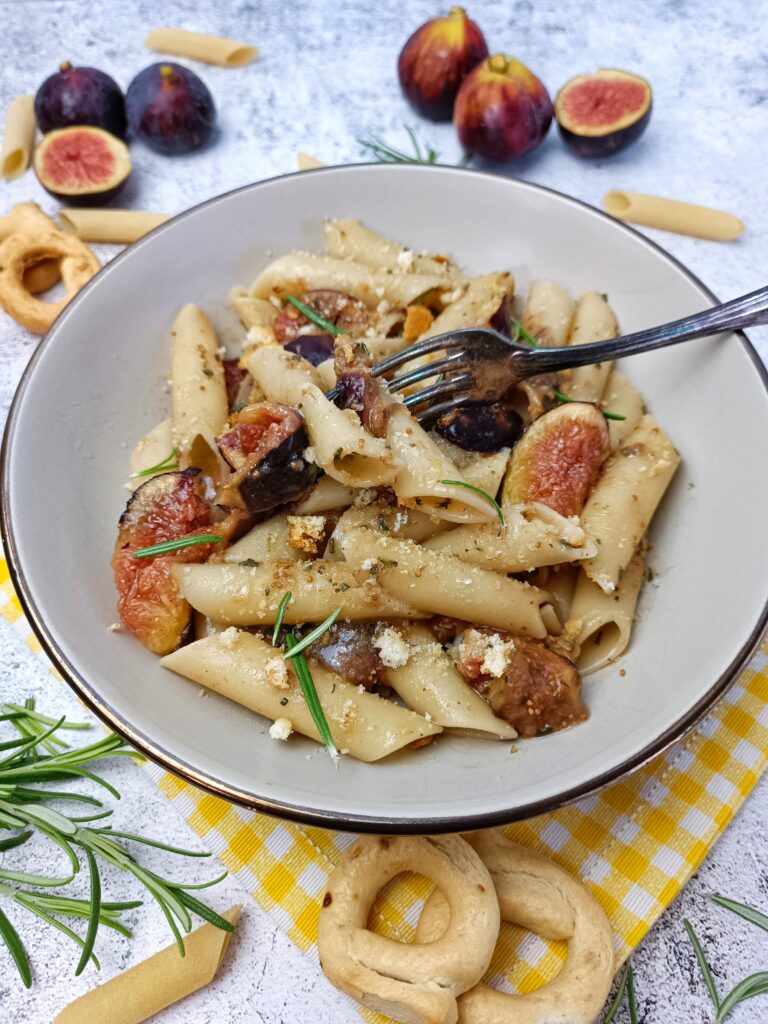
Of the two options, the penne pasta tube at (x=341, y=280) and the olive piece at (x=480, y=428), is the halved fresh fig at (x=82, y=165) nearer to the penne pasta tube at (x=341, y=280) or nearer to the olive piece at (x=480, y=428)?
the penne pasta tube at (x=341, y=280)

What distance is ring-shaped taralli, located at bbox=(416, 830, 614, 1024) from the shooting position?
2.16m

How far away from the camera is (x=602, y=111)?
13.8 ft

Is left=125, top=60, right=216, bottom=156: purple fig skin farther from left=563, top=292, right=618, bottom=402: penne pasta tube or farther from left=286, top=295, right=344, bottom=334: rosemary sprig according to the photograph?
left=563, top=292, right=618, bottom=402: penne pasta tube

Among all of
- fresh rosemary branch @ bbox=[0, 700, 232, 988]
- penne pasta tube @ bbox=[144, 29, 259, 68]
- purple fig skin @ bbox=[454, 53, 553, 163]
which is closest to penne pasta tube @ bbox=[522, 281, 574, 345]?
purple fig skin @ bbox=[454, 53, 553, 163]

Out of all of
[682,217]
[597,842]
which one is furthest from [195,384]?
[682,217]

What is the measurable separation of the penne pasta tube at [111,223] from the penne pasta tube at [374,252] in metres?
1.00

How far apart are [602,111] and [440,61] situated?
84 cm

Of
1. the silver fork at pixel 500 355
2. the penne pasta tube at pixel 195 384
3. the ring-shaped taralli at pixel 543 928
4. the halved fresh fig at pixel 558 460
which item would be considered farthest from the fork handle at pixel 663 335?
the ring-shaped taralli at pixel 543 928

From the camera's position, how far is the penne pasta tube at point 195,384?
9.49 ft

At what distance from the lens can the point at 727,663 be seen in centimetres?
222

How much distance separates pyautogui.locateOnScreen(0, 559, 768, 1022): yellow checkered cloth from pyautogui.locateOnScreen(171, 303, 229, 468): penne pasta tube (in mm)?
1083

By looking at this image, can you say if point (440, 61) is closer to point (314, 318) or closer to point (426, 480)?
point (314, 318)

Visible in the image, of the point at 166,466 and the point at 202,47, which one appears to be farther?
the point at 202,47

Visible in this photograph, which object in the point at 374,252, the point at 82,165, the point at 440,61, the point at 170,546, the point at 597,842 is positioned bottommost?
the point at 597,842
